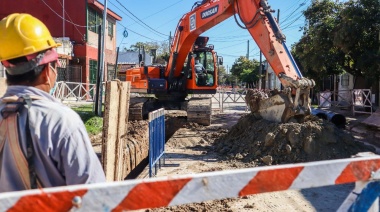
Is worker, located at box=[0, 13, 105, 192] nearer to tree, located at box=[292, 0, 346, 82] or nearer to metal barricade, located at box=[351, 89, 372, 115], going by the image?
metal barricade, located at box=[351, 89, 372, 115]

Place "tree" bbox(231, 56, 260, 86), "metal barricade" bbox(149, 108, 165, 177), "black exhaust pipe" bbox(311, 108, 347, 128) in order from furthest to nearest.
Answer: "tree" bbox(231, 56, 260, 86)
"black exhaust pipe" bbox(311, 108, 347, 128)
"metal barricade" bbox(149, 108, 165, 177)

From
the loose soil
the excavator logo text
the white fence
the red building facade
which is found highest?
the red building facade

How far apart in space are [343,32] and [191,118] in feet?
29.1

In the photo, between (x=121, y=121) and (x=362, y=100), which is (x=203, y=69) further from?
(x=362, y=100)

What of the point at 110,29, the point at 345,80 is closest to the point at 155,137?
the point at 345,80

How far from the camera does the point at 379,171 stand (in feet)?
7.29

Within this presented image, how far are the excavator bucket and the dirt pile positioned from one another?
230 millimetres

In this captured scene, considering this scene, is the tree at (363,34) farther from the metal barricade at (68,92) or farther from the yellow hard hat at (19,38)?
the yellow hard hat at (19,38)

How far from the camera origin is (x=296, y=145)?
26.1ft

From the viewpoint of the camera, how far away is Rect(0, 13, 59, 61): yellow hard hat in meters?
1.87

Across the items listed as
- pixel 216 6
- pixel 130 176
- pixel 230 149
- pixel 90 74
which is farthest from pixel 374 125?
pixel 90 74

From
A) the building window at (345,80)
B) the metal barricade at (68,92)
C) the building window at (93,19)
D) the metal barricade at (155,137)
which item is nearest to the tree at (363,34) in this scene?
the building window at (345,80)

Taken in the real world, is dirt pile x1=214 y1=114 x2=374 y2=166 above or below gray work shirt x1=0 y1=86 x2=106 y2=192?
below

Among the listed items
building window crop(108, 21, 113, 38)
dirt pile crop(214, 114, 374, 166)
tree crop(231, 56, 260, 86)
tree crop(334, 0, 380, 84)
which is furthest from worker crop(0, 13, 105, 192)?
tree crop(231, 56, 260, 86)
